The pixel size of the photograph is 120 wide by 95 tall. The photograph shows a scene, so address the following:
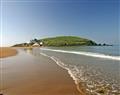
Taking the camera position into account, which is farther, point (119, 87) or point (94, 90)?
point (119, 87)

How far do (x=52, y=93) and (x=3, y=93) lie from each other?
6.07 feet

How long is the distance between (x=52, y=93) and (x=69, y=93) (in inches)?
25.4

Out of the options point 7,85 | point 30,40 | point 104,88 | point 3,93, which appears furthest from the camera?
point 30,40

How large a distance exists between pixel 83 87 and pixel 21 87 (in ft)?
8.73

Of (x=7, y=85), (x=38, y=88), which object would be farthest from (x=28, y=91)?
(x=7, y=85)

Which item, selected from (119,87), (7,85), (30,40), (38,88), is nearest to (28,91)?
(38,88)

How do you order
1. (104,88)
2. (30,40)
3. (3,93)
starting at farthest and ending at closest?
(30,40) → (104,88) → (3,93)

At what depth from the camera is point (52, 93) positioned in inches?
249

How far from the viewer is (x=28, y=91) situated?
6602 millimetres

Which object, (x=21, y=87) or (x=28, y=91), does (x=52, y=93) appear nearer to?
(x=28, y=91)

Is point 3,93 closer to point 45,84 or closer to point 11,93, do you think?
point 11,93

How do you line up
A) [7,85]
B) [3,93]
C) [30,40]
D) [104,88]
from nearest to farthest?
[3,93], [104,88], [7,85], [30,40]

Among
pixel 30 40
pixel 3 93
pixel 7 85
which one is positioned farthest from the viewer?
pixel 30 40

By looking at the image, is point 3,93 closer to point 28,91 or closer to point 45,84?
point 28,91
